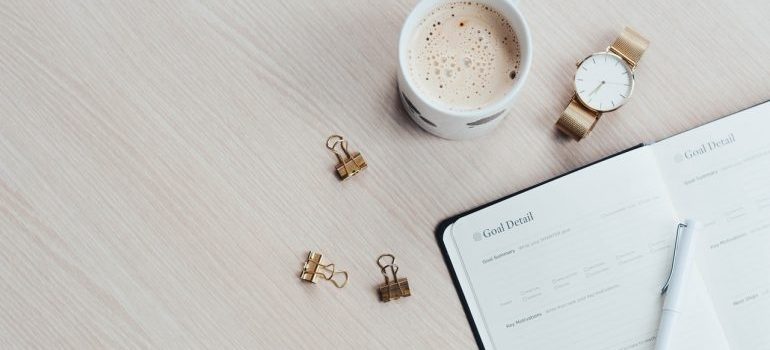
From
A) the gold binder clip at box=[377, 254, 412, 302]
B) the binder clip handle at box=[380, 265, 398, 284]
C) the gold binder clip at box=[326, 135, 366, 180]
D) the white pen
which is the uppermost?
the gold binder clip at box=[326, 135, 366, 180]

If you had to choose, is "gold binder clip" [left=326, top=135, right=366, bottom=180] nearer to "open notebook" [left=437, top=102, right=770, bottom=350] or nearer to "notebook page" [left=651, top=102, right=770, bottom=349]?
"open notebook" [left=437, top=102, right=770, bottom=350]

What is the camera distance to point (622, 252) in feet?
2.31

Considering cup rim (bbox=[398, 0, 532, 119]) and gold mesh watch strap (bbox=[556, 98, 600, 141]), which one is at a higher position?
cup rim (bbox=[398, 0, 532, 119])

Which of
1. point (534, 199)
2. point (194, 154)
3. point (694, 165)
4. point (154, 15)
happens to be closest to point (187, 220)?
point (194, 154)

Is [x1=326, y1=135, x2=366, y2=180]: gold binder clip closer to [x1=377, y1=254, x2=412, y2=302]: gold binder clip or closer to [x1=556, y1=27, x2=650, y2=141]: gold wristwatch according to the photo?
[x1=377, y1=254, x2=412, y2=302]: gold binder clip

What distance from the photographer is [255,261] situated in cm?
70

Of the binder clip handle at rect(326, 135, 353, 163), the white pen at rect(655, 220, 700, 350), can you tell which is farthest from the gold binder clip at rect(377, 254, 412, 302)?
the white pen at rect(655, 220, 700, 350)

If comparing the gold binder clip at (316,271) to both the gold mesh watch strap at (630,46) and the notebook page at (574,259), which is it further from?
the gold mesh watch strap at (630,46)

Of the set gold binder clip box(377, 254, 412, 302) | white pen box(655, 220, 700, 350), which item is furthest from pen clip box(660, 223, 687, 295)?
gold binder clip box(377, 254, 412, 302)

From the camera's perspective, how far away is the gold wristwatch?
700mm

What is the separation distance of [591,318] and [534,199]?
0.13 metres

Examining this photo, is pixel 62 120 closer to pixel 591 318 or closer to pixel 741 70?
pixel 591 318

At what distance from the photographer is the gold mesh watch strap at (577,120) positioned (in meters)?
0.70

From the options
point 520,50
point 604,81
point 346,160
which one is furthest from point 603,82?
point 346,160
